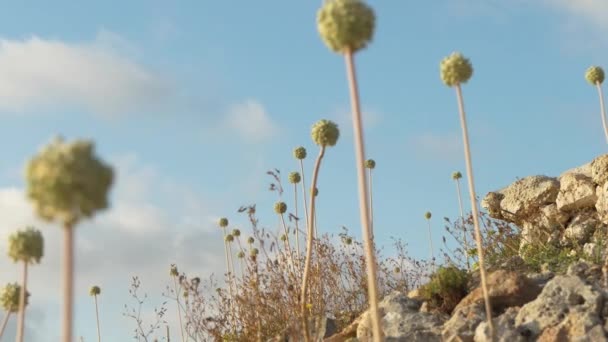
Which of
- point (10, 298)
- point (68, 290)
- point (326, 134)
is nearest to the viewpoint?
point (68, 290)

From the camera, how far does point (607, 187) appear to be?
1318 centimetres

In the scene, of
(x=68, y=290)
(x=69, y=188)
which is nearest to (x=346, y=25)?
(x=69, y=188)

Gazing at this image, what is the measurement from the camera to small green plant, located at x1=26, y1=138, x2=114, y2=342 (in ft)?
11.9

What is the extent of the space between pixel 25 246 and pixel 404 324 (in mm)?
4530

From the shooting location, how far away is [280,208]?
1291 cm

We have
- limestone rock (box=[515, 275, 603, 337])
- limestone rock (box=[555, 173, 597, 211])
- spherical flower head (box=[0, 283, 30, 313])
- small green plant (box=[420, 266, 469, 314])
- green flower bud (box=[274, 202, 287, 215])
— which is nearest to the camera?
spherical flower head (box=[0, 283, 30, 313])

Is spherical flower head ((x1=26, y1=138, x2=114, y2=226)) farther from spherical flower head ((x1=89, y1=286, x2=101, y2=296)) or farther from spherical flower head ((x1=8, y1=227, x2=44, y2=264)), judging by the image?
spherical flower head ((x1=89, y1=286, x2=101, y2=296))

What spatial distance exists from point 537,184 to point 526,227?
3.01 ft

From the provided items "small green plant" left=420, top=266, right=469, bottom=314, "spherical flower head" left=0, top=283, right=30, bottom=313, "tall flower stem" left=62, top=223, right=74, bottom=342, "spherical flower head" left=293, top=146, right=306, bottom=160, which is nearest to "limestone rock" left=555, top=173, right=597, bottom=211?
"spherical flower head" left=293, top=146, right=306, bottom=160

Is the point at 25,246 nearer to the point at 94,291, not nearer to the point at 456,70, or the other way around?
the point at 456,70

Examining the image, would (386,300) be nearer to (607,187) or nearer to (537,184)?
(607,187)

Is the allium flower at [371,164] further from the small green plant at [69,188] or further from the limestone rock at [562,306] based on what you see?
the small green plant at [69,188]

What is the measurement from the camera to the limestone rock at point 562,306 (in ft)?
25.9

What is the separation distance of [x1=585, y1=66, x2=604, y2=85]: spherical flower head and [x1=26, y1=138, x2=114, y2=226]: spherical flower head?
11.6 metres
